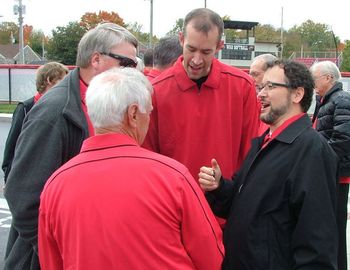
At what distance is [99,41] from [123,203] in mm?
1149

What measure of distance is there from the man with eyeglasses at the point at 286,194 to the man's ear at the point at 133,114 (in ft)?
2.58

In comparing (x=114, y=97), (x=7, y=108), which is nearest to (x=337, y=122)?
(x=114, y=97)

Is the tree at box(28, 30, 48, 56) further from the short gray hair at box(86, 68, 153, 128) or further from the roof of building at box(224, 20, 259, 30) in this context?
the short gray hair at box(86, 68, 153, 128)

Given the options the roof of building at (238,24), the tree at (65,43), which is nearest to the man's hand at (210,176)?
the roof of building at (238,24)

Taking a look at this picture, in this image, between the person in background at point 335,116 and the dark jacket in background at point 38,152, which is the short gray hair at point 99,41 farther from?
the person in background at point 335,116

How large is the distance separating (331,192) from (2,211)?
5.51 metres

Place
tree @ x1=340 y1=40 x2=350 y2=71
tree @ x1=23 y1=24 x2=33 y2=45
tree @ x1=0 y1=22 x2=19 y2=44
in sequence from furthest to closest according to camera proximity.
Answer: tree @ x1=0 y1=22 x2=19 y2=44 < tree @ x1=23 y1=24 x2=33 y2=45 < tree @ x1=340 y1=40 x2=350 y2=71

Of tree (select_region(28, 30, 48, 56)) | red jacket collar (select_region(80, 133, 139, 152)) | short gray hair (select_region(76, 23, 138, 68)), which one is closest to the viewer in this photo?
red jacket collar (select_region(80, 133, 139, 152))

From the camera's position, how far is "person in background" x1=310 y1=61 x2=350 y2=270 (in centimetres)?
448

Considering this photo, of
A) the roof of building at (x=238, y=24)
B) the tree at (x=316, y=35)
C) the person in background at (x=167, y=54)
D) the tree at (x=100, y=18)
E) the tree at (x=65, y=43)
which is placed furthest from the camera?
the tree at (x=316, y=35)

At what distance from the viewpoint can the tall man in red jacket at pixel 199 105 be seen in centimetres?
272

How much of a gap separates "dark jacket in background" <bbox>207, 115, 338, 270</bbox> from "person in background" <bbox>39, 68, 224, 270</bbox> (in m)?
0.51

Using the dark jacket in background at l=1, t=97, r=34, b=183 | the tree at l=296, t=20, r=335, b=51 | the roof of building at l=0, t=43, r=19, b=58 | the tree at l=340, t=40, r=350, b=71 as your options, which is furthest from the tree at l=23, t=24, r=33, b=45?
the dark jacket in background at l=1, t=97, r=34, b=183

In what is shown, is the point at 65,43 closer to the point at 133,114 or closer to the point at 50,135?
the point at 50,135
